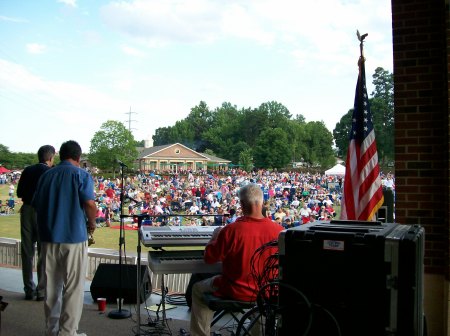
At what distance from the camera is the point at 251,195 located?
300 centimetres

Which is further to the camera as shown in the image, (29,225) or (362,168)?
(29,225)

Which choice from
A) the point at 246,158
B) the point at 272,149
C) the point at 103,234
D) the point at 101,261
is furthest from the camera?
the point at 246,158

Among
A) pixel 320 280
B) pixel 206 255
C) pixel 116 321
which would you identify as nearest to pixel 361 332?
pixel 320 280

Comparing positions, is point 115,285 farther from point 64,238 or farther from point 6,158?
point 6,158

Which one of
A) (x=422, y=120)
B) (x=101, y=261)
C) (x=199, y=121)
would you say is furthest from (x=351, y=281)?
(x=199, y=121)

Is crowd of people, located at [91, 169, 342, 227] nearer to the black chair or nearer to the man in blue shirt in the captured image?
the man in blue shirt

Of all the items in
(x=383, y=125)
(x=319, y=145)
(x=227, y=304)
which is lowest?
(x=227, y=304)

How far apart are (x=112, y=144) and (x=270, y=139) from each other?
16693 mm

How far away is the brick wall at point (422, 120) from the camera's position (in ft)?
10.9

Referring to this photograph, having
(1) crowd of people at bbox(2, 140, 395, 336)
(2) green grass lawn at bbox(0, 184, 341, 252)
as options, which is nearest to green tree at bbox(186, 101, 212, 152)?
(2) green grass lawn at bbox(0, 184, 341, 252)

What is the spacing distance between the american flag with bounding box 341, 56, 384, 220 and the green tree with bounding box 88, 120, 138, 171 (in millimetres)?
37386

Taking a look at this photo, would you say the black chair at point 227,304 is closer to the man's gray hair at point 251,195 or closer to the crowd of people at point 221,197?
the man's gray hair at point 251,195

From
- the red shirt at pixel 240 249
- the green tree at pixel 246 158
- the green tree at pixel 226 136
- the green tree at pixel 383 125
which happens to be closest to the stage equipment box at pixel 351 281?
the red shirt at pixel 240 249

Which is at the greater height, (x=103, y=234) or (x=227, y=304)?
(x=227, y=304)
